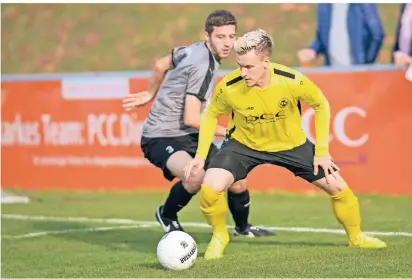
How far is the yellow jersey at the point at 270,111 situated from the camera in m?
8.18

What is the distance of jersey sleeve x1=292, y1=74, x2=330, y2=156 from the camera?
816 centimetres

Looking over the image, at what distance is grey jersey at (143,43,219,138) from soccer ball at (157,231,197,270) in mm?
1803

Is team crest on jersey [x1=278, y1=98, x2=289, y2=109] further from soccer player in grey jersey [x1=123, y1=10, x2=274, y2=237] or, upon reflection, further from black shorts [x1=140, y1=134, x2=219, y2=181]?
black shorts [x1=140, y1=134, x2=219, y2=181]

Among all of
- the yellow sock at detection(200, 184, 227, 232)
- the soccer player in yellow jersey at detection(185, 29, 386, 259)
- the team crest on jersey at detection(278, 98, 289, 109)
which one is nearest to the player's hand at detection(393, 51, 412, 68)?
the soccer player in yellow jersey at detection(185, 29, 386, 259)

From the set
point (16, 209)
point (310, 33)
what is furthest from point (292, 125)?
point (310, 33)

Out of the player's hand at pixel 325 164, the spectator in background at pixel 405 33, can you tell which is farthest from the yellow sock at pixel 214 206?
the spectator in background at pixel 405 33

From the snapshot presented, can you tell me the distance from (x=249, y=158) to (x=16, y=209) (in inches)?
268

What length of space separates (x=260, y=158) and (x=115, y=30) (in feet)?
53.0

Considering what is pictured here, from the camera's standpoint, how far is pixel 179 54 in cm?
946

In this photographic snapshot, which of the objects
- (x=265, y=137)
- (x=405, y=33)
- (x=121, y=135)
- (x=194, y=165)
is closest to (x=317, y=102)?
(x=265, y=137)

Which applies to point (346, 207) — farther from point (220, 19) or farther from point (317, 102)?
point (220, 19)

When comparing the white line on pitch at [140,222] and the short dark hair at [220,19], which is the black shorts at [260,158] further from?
the white line on pitch at [140,222]

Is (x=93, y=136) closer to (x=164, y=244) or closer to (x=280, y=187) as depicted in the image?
(x=280, y=187)

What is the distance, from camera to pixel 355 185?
45.4ft
